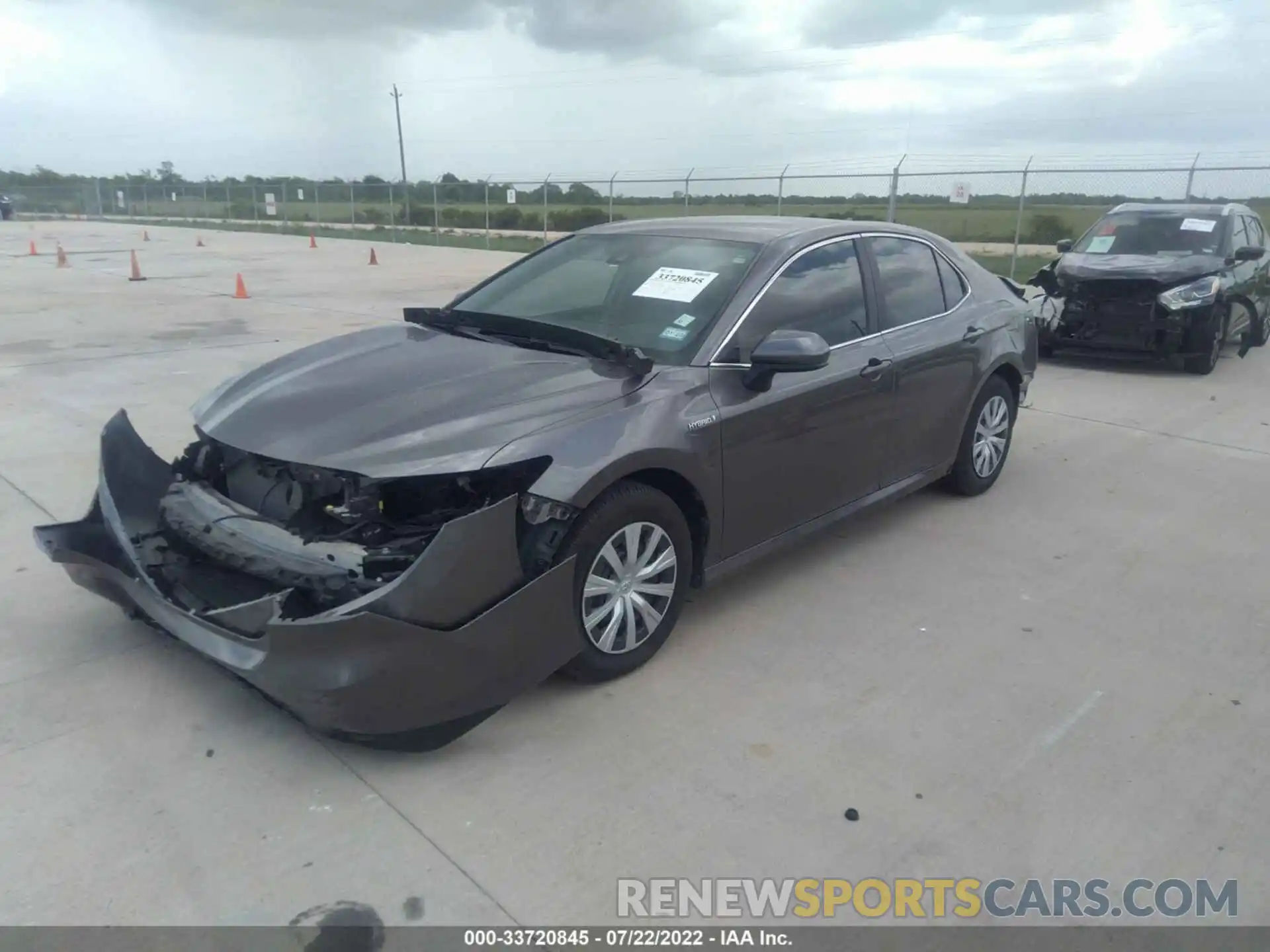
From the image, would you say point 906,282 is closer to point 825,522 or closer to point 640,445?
point 825,522

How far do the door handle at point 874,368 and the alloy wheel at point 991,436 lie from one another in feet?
3.96

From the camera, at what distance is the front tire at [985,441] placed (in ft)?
18.5

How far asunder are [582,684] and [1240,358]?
991 cm

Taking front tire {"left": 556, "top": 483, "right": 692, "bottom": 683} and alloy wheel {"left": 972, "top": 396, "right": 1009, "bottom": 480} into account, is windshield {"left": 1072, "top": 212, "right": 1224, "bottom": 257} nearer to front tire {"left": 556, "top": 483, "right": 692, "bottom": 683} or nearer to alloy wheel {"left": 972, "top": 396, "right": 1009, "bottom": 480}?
alloy wheel {"left": 972, "top": 396, "right": 1009, "bottom": 480}

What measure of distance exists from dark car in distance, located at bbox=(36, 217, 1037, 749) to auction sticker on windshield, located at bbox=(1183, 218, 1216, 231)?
6.85 m

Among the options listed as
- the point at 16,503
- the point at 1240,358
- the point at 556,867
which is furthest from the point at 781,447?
the point at 1240,358

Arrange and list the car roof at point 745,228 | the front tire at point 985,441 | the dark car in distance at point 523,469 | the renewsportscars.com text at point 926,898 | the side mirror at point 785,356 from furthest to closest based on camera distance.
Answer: the front tire at point 985,441 → the car roof at point 745,228 → the side mirror at point 785,356 → the dark car in distance at point 523,469 → the renewsportscars.com text at point 926,898

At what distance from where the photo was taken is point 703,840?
2.85 m

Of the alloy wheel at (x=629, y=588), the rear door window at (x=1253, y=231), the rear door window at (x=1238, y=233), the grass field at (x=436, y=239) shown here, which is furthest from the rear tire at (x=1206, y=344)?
the grass field at (x=436, y=239)

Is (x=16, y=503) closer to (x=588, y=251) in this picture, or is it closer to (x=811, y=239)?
(x=588, y=251)

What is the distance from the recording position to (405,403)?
3572 millimetres

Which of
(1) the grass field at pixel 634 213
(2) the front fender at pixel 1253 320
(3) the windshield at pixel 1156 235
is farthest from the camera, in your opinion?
(1) the grass field at pixel 634 213

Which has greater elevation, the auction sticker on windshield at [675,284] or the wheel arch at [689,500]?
the auction sticker on windshield at [675,284]

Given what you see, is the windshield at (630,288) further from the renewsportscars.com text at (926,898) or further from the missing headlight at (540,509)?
the renewsportscars.com text at (926,898)
